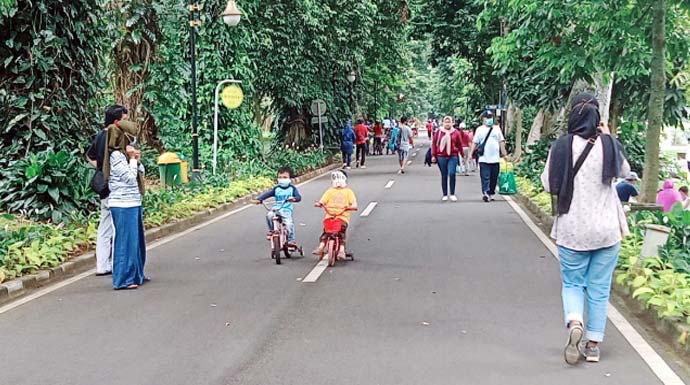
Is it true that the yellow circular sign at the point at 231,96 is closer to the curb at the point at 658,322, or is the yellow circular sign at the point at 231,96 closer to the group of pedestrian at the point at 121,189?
the group of pedestrian at the point at 121,189

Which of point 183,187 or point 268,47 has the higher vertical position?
point 268,47

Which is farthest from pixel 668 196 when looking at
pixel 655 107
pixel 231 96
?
pixel 231 96

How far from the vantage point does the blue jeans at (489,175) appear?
1847 cm

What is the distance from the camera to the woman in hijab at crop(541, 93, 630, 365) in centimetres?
602

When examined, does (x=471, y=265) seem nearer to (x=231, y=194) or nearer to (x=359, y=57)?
(x=231, y=194)

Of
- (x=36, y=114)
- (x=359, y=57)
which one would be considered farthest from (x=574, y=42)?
(x=359, y=57)

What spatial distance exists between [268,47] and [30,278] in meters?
18.7

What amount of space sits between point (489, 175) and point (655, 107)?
696cm

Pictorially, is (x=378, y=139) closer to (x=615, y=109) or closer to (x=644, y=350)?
(x=615, y=109)

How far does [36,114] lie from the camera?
1376 cm

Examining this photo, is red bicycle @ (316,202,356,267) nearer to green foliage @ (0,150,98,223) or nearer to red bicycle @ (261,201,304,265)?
red bicycle @ (261,201,304,265)

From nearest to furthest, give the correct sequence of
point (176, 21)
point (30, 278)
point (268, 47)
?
point (30, 278) → point (176, 21) → point (268, 47)

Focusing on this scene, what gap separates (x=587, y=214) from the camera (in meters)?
6.04

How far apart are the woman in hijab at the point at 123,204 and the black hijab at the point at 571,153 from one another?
5058 mm
